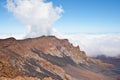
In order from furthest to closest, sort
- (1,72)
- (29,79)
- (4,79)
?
(1,72) → (29,79) → (4,79)

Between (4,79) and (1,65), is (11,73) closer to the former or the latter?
(1,65)

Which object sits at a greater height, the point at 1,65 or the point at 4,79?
the point at 1,65

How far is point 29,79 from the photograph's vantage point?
4505 inches

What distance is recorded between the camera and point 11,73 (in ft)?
422

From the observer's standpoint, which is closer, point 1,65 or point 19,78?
point 19,78

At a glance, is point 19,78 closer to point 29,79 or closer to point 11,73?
point 29,79

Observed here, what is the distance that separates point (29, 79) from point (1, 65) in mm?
24413

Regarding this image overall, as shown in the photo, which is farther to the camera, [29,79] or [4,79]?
[29,79]

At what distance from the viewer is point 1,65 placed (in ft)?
433

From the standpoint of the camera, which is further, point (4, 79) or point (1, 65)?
point (1, 65)

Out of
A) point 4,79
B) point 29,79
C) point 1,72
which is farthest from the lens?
point 1,72

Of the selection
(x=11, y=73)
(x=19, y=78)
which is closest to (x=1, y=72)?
(x=11, y=73)

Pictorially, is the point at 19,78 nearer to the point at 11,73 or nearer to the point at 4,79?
the point at 4,79

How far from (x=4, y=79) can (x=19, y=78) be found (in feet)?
26.9
